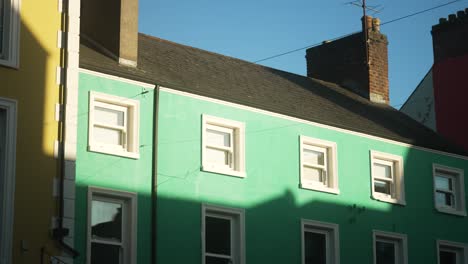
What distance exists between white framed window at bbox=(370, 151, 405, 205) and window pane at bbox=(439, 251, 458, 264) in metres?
2.25

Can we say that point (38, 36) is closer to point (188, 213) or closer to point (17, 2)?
point (17, 2)

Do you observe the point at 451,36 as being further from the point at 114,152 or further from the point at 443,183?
the point at 114,152

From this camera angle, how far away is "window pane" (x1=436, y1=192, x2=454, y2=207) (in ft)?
94.7

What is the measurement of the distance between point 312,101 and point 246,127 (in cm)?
436

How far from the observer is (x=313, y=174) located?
26172 mm

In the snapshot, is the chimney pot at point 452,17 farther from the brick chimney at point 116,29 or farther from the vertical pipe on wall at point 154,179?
the vertical pipe on wall at point 154,179

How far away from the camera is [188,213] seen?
2286 cm

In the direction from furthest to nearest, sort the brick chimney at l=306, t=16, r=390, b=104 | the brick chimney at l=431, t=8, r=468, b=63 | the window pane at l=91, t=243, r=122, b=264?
the brick chimney at l=431, t=8, r=468, b=63 < the brick chimney at l=306, t=16, r=390, b=104 < the window pane at l=91, t=243, r=122, b=264

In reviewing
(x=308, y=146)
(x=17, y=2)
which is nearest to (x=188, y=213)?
(x=308, y=146)

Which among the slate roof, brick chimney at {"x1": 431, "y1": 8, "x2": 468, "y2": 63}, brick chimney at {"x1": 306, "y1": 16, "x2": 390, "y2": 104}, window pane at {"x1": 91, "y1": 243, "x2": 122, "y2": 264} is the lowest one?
window pane at {"x1": 91, "y1": 243, "x2": 122, "y2": 264}

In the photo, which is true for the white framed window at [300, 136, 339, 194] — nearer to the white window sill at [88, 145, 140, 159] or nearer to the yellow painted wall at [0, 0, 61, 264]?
the white window sill at [88, 145, 140, 159]

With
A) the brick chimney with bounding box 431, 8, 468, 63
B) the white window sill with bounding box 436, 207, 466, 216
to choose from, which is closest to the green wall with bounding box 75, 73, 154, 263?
the white window sill with bounding box 436, 207, 466, 216

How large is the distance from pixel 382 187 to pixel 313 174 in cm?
258

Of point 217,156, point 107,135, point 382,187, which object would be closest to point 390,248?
point 382,187
